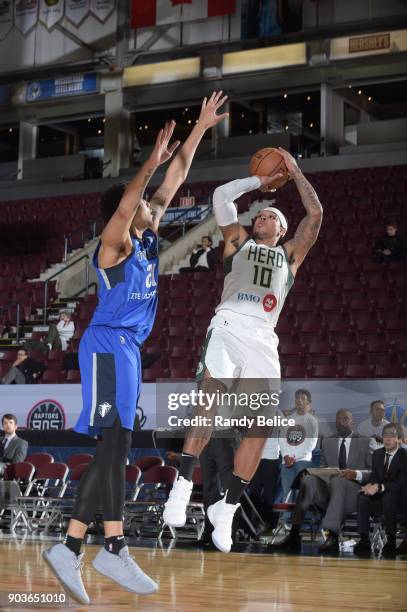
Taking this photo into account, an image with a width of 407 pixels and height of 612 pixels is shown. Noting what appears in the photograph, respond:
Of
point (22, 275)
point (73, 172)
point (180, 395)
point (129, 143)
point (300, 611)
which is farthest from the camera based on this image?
point (73, 172)

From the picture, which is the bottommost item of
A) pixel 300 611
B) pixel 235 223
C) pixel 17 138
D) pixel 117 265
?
pixel 300 611

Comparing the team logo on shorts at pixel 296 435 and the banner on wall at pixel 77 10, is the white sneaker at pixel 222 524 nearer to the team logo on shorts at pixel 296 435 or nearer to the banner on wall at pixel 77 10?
the team logo on shorts at pixel 296 435

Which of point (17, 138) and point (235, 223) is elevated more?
point (17, 138)

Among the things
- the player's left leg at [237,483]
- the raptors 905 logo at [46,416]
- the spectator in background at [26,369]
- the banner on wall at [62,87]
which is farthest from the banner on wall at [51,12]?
the player's left leg at [237,483]

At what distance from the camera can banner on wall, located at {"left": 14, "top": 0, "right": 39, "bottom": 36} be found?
2610cm

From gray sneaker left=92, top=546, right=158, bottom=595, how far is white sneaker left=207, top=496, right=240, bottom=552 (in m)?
0.60

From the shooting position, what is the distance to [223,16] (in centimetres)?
2408

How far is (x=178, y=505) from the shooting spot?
527 centimetres

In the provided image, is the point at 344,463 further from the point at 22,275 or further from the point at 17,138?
the point at 17,138

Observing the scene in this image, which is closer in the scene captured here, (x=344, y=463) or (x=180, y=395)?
(x=180, y=395)

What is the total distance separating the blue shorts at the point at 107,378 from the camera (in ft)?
16.3

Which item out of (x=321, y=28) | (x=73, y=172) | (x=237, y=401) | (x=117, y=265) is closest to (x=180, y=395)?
(x=237, y=401)

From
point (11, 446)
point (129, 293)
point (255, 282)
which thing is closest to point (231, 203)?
point (255, 282)

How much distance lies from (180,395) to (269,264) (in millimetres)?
1646
